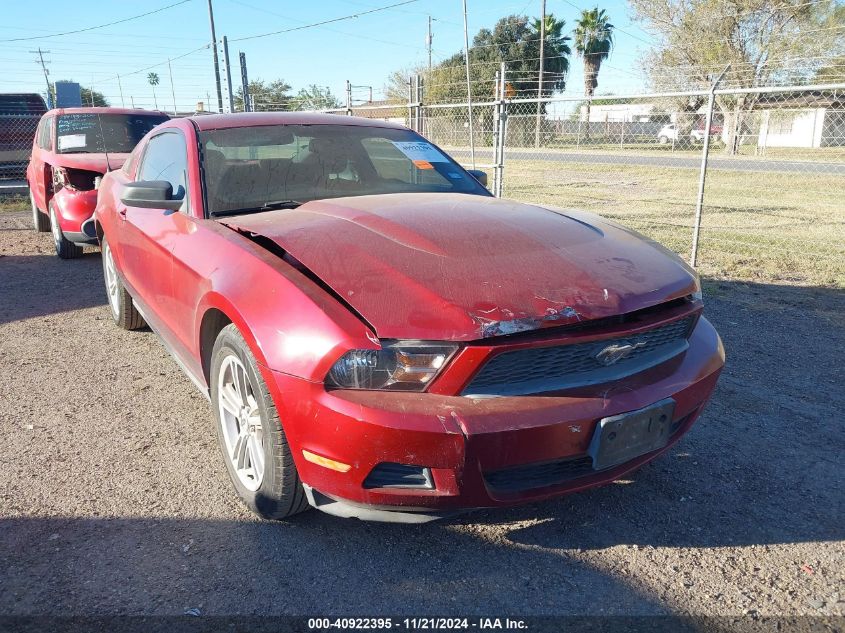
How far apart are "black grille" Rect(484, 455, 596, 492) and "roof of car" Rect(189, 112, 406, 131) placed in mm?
2463

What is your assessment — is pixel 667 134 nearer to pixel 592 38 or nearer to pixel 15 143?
pixel 15 143

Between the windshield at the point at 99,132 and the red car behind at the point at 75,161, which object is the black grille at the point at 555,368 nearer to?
the red car behind at the point at 75,161

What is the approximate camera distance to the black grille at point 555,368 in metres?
2.12

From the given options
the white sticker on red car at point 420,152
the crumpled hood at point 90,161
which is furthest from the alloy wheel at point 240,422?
the crumpled hood at point 90,161

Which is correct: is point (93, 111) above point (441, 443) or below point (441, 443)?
above

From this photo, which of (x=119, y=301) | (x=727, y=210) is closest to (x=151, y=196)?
(x=119, y=301)

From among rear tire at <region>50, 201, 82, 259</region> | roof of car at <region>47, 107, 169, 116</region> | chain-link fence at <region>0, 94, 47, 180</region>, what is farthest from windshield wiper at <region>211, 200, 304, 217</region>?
chain-link fence at <region>0, 94, 47, 180</region>

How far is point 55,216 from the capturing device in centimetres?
722

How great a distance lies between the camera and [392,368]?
82.4 inches

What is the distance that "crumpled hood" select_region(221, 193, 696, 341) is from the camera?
2117mm

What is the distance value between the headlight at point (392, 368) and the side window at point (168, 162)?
66.5 inches

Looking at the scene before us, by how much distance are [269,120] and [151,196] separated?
887 millimetres

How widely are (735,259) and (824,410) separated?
4.31 meters

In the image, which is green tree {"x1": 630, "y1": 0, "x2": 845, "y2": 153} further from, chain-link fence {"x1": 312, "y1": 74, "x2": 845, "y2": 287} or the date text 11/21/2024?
the date text 11/21/2024
